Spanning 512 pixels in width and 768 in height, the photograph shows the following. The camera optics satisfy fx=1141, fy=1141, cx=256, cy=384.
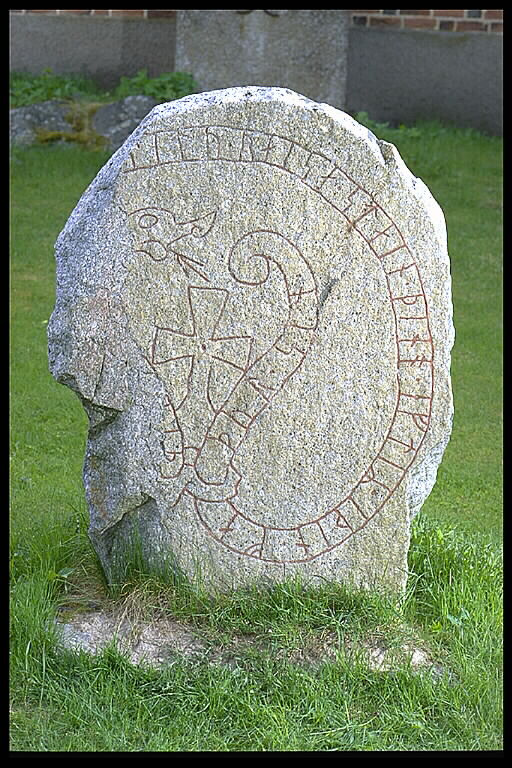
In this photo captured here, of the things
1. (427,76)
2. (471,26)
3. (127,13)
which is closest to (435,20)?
(471,26)

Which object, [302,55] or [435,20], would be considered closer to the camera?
[302,55]

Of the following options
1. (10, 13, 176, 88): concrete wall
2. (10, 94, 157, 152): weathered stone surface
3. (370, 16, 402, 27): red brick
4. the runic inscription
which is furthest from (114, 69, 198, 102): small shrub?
the runic inscription

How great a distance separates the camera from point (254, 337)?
3.48 m

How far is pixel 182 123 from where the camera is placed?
3.43 m

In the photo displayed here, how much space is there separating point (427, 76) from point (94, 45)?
268 centimetres

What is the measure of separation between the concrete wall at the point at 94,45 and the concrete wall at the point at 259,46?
2.46ft

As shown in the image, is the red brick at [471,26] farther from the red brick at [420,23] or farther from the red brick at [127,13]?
the red brick at [127,13]

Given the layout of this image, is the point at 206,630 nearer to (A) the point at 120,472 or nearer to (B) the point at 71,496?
(A) the point at 120,472

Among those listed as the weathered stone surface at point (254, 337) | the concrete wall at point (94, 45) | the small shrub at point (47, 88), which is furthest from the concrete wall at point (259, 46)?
the weathered stone surface at point (254, 337)

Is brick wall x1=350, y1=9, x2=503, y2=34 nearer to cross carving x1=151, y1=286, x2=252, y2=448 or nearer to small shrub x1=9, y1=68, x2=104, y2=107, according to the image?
small shrub x1=9, y1=68, x2=104, y2=107

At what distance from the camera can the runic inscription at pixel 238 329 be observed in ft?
11.3

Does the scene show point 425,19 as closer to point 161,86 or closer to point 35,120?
point 161,86

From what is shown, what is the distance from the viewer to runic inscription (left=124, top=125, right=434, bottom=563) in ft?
11.3
